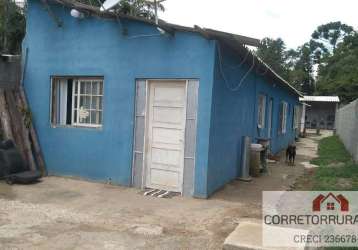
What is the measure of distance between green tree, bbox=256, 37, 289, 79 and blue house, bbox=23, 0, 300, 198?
50069 mm

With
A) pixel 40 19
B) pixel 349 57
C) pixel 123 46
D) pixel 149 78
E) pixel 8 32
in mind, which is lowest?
pixel 149 78

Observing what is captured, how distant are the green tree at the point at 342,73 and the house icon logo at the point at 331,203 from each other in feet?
117

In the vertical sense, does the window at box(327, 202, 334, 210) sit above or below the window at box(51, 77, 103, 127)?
below

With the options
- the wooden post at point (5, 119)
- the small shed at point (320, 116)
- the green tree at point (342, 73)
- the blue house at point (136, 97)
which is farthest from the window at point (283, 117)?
the green tree at point (342, 73)

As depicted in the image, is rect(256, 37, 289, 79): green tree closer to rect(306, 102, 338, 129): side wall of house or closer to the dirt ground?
rect(306, 102, 338, 129): side wall of house

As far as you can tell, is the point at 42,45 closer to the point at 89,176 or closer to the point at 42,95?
the point at 42,95

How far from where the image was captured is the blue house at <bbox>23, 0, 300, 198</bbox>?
23.0ft

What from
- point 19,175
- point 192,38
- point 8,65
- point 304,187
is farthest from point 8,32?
point 304,187

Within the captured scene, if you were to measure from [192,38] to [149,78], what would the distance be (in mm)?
1183

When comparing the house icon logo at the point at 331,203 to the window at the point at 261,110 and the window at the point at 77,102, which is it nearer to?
the window at the point at 77,102

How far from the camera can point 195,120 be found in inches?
276

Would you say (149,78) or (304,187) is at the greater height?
(149,78)

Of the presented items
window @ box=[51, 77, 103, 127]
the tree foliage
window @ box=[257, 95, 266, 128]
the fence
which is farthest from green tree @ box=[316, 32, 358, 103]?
window @ box=[51, 77, 103, 127]

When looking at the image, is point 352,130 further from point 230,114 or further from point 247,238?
point 247,238
